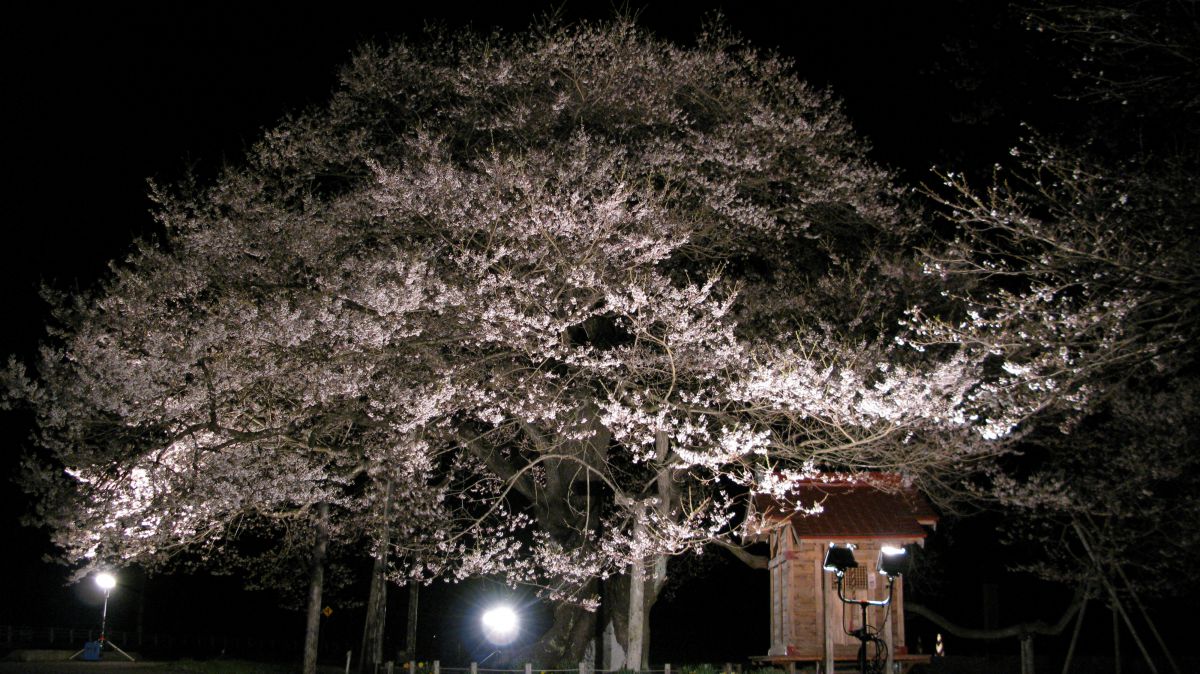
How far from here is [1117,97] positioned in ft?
28.0

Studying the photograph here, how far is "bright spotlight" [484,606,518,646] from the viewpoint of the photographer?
57.5 feet

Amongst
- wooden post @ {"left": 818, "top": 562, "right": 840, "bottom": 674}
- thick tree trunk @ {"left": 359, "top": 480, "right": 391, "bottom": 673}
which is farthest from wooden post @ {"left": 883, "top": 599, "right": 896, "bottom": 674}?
thick tree trunk @ {"left": 359, "top": 480, "right": 391, "bottom": 673}

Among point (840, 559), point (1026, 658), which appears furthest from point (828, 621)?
point (1026, 658)

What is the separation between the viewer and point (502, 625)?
17922mm

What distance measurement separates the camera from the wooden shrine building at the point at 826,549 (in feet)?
41.1

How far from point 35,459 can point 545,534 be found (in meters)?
7.90

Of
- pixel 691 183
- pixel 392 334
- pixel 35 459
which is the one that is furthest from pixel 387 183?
pixel 35 459

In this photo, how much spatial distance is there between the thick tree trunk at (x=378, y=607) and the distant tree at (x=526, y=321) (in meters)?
0.23

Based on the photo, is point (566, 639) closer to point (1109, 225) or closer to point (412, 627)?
point (412, 627)

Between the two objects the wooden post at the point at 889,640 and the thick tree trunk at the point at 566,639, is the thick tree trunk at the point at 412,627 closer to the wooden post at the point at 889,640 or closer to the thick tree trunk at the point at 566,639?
the thick tree trunk at the point at 566,639

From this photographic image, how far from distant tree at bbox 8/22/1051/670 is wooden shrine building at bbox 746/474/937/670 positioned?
57cm

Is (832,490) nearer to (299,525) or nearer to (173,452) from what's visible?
(173,452)

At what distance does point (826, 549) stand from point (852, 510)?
0.72 m

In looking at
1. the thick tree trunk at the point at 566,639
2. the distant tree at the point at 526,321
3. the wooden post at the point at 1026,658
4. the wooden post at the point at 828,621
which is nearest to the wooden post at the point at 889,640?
the wooden post at the point at 828,621
